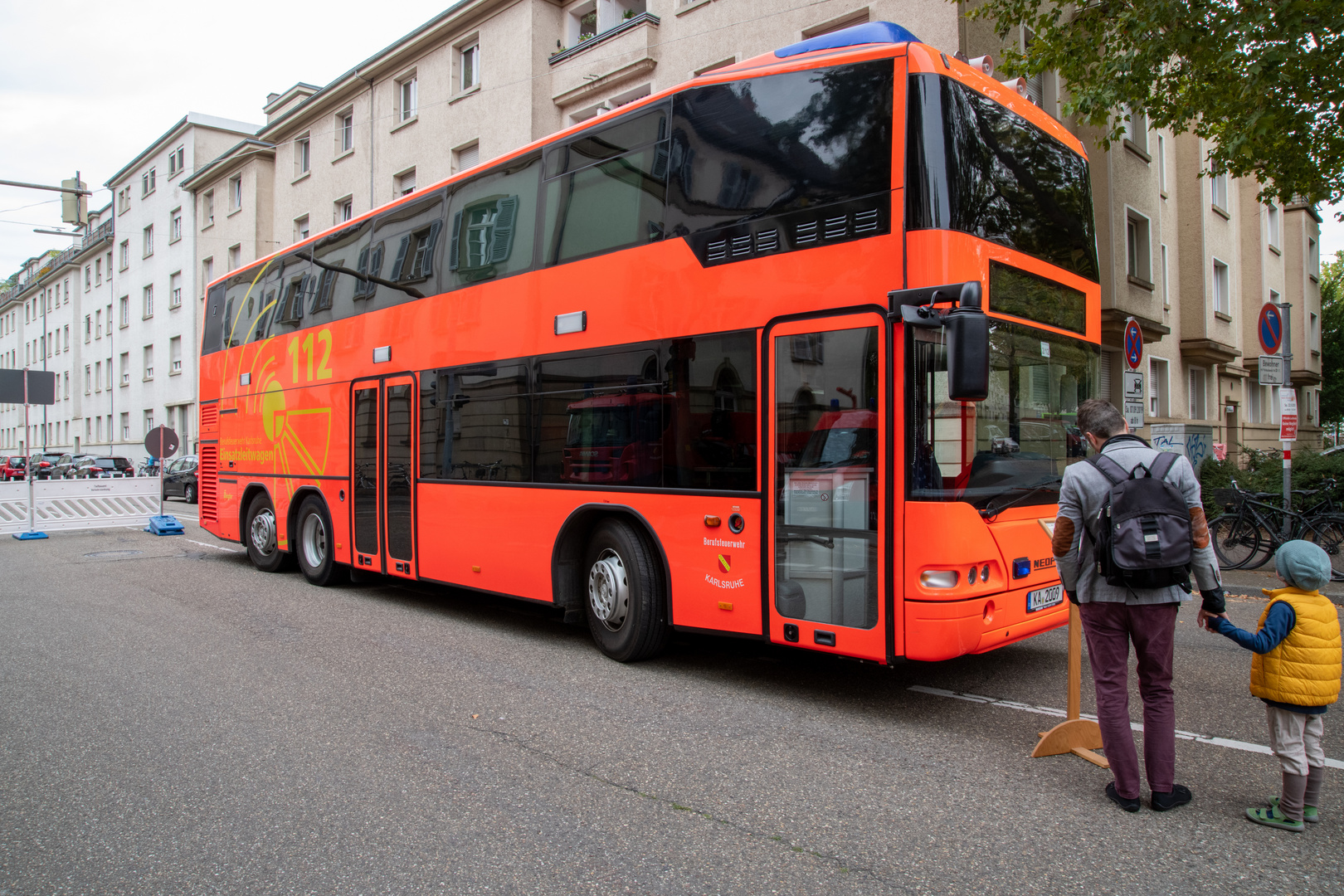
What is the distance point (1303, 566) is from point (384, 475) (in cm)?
784

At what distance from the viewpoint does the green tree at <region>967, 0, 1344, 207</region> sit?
921 centimetres

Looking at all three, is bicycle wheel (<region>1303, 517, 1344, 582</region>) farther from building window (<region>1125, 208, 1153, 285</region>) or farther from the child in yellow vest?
building window (<region>1125, 208, 1153, 285</region>)

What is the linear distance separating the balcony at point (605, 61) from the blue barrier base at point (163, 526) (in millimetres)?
12506

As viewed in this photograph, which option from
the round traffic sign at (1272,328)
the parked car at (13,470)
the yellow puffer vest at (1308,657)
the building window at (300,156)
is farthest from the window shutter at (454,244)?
the parked car at (13,470)

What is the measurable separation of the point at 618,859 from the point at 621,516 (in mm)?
3325

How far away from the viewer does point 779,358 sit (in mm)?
5395

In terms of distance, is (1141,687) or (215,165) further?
(215,165)

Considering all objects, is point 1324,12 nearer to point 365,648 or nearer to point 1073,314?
point 1073,314

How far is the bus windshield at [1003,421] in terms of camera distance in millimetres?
4777

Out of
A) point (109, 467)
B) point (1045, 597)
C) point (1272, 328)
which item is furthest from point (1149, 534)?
point (109, 467)

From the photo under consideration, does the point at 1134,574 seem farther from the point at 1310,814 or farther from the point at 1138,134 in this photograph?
the point at 1138,134

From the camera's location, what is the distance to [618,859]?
3.37 metres

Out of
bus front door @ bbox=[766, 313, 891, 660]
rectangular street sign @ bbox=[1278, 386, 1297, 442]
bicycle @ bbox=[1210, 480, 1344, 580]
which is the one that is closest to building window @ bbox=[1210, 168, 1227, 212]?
rectangular street sign @ bbox=[1278, 386, 1297, 442]

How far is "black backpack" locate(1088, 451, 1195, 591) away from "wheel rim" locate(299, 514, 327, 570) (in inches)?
351
